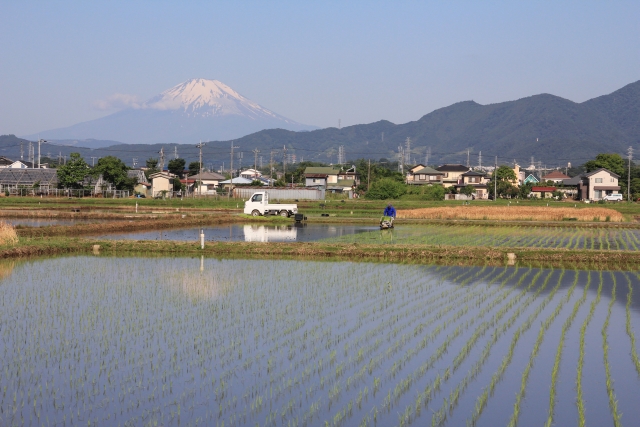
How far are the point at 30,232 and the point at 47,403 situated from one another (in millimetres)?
17702

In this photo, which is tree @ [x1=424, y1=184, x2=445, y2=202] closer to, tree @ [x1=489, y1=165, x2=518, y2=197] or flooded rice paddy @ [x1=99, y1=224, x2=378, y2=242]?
tree @ [x1=489, y1=165, x2=518, y2=197]

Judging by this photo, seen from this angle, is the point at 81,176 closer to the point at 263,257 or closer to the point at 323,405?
the point at 263,257

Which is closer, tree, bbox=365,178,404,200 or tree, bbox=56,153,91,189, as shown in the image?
tree, bbox=56,153,91,189

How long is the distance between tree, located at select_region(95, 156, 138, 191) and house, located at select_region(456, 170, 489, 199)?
38.1 meters

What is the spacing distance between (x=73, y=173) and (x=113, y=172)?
389cm

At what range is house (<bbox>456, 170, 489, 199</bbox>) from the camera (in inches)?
3211

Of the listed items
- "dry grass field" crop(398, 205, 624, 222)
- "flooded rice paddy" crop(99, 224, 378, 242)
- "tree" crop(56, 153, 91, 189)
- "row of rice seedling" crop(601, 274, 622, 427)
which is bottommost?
"row of rice seedling" crop(601, 274, 622, 427)

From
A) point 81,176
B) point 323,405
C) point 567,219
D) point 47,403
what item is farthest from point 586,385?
point 81,176

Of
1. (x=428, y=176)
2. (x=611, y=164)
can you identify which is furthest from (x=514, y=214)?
(x=428, y=176)

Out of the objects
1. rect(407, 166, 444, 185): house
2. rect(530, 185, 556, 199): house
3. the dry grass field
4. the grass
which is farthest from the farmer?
rect(407, 166, 444, 185): house

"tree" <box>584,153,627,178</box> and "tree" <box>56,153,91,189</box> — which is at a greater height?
"tree" <box>584,153,627,178</box>

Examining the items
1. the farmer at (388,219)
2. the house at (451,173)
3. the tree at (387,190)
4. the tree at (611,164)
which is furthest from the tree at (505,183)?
the farmer at (388,219)

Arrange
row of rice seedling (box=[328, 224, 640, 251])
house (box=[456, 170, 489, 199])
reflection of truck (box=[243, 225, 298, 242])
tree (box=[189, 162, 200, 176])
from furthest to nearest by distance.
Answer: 1. tree (box=[189, 162, 200, 176])
2. house (box=[456, 170, 489, 199])
3. reflection of truck (box=[243, 225, 298, 242])
4. row of rice seedling (box=[328, 224, 640, 251])

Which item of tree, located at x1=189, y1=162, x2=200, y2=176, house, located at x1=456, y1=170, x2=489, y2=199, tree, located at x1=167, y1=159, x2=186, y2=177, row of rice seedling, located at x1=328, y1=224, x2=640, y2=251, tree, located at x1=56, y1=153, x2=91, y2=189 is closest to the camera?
row of rice seedling, located at x1=328, y1=224, x2=640, y2=251
